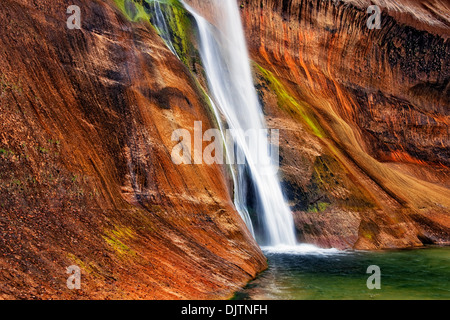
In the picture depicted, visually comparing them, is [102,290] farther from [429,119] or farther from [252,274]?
[429,119]

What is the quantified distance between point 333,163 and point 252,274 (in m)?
9.59

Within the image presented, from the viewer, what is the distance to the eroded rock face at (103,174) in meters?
7.81

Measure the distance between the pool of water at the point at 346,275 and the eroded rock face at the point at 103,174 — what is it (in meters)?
0.82

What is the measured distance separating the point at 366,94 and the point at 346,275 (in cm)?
2394

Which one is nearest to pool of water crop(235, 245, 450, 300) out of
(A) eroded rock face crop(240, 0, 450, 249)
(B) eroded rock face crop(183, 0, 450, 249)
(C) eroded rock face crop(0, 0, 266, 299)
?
(C) eroded rock face crop(0, 0, 266, 299)

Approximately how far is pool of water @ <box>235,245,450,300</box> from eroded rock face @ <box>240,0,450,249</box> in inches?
170

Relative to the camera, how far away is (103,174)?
34.9ft

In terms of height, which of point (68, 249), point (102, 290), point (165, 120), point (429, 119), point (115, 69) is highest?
point (429, 119)

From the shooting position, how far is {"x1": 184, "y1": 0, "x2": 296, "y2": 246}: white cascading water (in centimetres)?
1672

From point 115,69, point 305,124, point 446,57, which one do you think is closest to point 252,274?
point 115,69

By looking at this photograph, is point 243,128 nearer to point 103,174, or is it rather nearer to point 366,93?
point 103,174

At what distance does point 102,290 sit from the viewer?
733 cm

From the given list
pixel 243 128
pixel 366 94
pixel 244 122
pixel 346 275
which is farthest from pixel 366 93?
pixel 346 275

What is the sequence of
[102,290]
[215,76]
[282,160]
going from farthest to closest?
1. [215,76]
2. [282,160]
3. [102,290]
